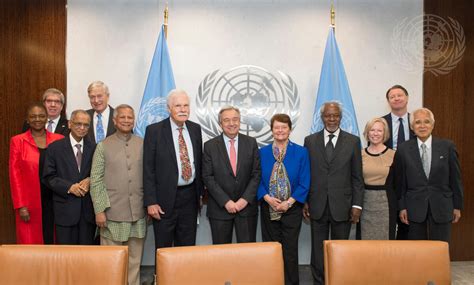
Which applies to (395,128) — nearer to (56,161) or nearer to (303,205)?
(303,205)

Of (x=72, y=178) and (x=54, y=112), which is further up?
(x=54, y=112)

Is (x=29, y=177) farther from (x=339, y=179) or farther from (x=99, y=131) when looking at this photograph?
(x=339, y=179)

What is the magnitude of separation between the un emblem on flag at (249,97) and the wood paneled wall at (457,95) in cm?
154

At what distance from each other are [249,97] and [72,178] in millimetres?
2099

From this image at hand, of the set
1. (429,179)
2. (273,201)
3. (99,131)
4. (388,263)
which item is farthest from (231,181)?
(388,263)

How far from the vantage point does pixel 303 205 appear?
141 inches

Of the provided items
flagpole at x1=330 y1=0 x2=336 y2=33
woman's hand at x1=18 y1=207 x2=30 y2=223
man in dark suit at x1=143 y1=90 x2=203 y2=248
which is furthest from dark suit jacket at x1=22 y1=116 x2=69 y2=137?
flagpole at x1=330 y1=0 x2=336 y2=33

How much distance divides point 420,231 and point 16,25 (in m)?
4.47

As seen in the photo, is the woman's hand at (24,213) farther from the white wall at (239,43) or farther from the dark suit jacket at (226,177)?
the dark suit jacket at (226,177)

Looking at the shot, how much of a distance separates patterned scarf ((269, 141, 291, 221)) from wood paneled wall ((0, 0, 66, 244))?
98.8 inches

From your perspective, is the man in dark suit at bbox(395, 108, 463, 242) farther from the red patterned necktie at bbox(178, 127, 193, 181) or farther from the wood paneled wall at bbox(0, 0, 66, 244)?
A: the wood paneled wall at bbox(0, 0, 66, 244)

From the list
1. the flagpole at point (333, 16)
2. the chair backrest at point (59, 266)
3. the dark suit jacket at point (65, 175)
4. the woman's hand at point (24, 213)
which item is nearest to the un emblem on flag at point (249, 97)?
the flagpole at point (333, 16)

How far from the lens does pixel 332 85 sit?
172 inches

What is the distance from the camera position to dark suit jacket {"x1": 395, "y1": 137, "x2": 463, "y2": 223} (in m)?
3.30
